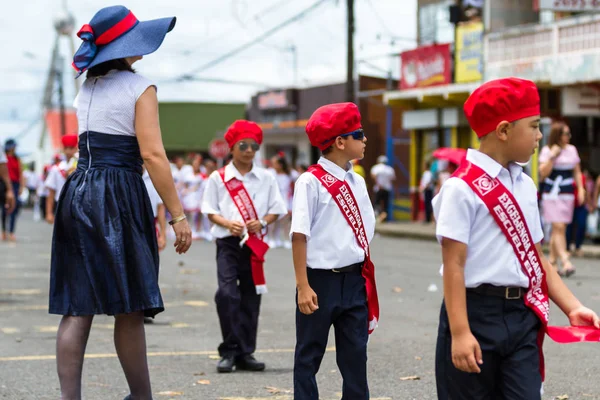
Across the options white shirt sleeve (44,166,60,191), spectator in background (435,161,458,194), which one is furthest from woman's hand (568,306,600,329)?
white shirt sleeve (44,166,60,191)

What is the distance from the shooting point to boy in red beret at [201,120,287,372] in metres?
7.38

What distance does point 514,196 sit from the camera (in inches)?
157

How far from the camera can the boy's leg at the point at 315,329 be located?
5355 mm

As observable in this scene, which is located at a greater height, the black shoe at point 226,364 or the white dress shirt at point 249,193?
the white dress shirt at point 249,193

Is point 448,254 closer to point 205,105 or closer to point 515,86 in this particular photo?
point 515,86

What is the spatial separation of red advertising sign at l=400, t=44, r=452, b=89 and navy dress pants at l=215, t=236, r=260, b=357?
2182 cm

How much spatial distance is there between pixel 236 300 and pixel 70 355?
256cm

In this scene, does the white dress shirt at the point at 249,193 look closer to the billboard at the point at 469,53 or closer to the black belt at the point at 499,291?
the black belt at the point at 499,291

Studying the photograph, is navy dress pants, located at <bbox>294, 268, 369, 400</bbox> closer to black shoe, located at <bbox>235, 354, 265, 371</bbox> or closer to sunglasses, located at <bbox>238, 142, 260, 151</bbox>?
black shoe, located at <bbox>235, 354, 265, 371</bbox>

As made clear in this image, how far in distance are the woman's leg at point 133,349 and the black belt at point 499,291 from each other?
1761 mm

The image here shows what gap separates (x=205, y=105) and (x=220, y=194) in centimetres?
5614

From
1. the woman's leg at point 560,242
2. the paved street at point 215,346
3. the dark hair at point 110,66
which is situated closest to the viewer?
the dark hair at point 110,66

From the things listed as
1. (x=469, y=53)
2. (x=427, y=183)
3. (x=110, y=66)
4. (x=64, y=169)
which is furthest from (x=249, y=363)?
(x=469, y=53)

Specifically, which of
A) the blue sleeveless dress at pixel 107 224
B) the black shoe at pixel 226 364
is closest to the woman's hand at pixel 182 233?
the blue sleeveless dress at pixel 107 224
